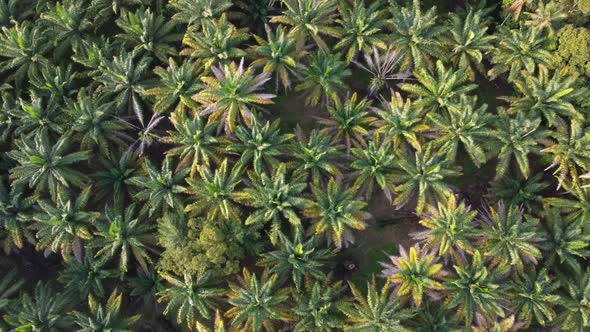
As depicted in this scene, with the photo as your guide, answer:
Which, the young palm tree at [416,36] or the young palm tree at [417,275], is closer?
the young palm tree at [417,275]

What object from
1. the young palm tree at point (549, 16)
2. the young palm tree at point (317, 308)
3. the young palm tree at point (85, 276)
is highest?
the young palm tree at point (549, 16)

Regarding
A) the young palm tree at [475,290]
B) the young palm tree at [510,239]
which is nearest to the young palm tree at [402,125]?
the young palm tree at [510,239]

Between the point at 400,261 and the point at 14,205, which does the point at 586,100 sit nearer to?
the point at 400,261

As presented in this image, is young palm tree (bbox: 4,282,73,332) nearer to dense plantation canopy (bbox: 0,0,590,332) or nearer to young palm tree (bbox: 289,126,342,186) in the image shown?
dense plantation canopy (bbox: 0,0,590,332)

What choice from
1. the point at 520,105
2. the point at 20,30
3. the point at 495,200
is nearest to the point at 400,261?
the point at 495,200

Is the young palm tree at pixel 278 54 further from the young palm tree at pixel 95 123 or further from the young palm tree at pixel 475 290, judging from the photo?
the young palm tree at pixel 475 290

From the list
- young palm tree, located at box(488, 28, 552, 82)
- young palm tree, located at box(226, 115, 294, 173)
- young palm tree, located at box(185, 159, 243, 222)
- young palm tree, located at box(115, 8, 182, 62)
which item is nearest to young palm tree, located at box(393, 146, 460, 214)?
young palm tree, located at box(226, 115, 294, 173)
